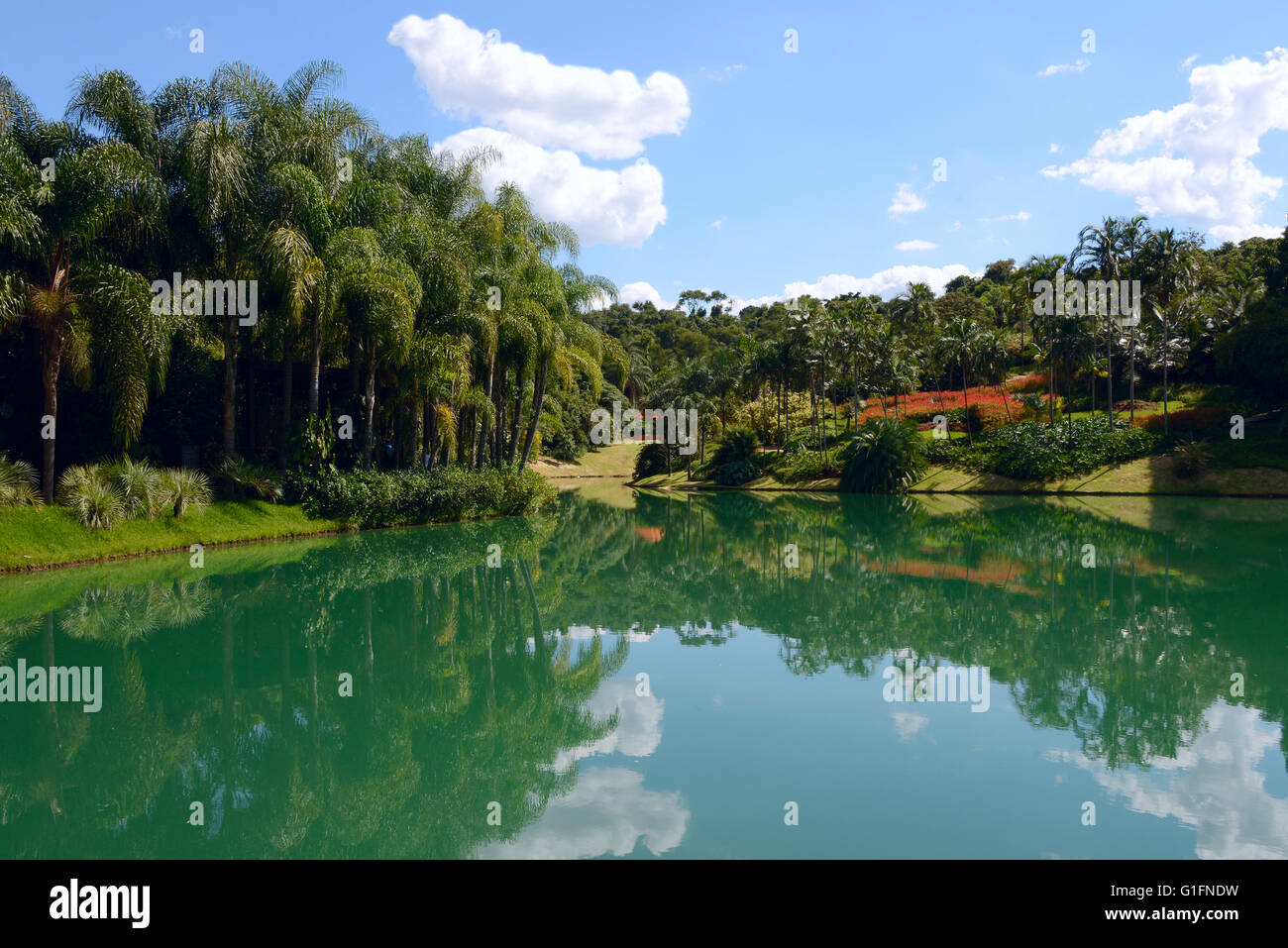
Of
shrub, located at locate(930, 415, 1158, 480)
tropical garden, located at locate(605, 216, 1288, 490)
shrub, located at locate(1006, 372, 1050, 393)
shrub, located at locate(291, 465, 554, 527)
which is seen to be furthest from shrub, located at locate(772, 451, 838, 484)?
shrub, located at locate(291, 465, 554, 527)

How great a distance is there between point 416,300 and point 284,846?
886 inches

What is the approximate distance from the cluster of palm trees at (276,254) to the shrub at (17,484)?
0.37 metres

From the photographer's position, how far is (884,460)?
45625mm

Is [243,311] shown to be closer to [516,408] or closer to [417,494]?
[417,494]

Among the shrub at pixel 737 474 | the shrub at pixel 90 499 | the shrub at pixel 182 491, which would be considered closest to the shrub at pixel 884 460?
the shrub at pixel 737 474

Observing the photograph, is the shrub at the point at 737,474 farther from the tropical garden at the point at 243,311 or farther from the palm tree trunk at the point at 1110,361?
the tropical garden at the point at 243,311

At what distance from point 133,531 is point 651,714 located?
56.5 ft

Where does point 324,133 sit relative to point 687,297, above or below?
below

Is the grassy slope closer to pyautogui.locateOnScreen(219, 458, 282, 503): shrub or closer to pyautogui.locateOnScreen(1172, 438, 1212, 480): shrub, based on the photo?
pyautogui.locateOnScreen(1172, 438, 1212, 480): shrub

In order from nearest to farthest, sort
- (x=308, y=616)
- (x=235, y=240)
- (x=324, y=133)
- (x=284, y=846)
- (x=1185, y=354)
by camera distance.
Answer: (x=284, y=846) → (x=308, y=616) → (x=235, y=240) → (x=324, y=133) → (x=1185, y=354)
